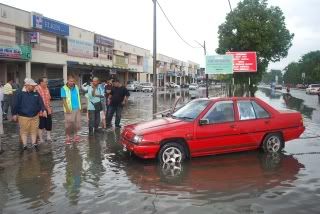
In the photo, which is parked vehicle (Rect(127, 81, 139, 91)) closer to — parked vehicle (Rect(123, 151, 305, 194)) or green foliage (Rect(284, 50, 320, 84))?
parked vehicle (Rect(123, 151, 305, 194))

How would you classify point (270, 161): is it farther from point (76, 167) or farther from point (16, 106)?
point (16, 106)

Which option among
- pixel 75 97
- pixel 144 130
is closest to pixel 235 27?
pixel 75 97

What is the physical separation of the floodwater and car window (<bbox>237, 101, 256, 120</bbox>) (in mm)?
869

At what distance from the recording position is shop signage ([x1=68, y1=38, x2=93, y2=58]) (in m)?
44.8

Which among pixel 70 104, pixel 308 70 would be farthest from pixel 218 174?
pixel 308 70

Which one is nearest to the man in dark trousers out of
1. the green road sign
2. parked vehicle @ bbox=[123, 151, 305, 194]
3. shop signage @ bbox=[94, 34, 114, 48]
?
parked vehicle @ bbox=[123, 151, 305, 194]

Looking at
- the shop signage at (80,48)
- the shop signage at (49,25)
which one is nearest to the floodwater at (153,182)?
the shop signage at (49,25)

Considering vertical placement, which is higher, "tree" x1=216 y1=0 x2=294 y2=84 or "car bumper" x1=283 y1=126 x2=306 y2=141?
"tree" x1=216 y1=0 x2=294 y2=84

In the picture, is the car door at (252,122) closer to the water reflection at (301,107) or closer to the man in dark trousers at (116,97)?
the man in dark trousers at (116,97)

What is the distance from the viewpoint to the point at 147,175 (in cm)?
783

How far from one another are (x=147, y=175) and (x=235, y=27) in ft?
80.9

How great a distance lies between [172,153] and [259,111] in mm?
2380

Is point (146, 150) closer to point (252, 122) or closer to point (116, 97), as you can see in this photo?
point (252, 122)

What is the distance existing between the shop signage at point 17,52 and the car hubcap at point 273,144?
85.1ft
